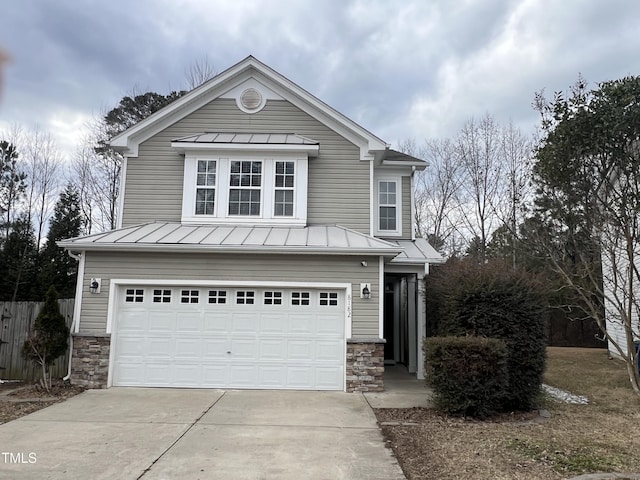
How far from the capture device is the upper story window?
13375 millimetres

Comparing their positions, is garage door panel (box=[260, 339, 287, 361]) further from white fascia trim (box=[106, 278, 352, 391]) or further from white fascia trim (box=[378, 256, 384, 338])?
white fascia trim (box=[378, 256, 384, 338])

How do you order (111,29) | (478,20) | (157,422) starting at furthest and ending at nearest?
(478,20) → (157,422) → (111,29)

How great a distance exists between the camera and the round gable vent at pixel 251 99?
41.4 ft

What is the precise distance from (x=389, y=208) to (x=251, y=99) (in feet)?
16.1

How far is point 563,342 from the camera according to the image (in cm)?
2364

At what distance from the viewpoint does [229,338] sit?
10211 mm

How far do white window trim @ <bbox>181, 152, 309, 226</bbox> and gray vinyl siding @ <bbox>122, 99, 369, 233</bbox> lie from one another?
0.97 feet

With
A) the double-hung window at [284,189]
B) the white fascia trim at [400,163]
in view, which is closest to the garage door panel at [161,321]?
the double-hung window at [284,189]

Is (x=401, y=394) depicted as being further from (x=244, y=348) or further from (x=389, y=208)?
(x=389, y=208)

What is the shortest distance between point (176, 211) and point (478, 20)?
28.9 feet

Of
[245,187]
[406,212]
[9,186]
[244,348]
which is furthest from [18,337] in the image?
[9,186]

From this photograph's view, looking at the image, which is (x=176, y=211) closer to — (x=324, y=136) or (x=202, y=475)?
(x=324, y=136)

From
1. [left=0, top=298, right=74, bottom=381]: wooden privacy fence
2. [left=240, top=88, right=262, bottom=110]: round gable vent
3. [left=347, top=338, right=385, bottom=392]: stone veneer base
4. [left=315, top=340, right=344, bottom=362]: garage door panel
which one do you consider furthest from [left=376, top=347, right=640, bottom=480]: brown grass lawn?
[left=240, top=88, right=262, bottom=110]: round gable vent

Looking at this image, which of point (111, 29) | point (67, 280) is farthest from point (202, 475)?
point (67, 280)
